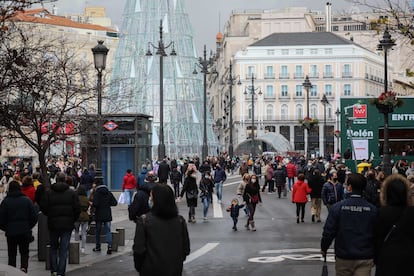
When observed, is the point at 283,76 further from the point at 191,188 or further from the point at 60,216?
the point at 60,216

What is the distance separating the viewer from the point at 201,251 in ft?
62.2

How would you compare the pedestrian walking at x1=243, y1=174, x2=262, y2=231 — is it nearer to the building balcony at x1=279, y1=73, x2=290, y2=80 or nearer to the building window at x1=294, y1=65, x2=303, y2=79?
the building window at x1=294, y1=65, x2=303, y2=79

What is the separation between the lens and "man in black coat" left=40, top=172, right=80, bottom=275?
554 inches

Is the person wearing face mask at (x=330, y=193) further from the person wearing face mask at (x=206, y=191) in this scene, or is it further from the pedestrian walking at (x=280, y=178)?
the pedestrian walking at (x=280, y=178)

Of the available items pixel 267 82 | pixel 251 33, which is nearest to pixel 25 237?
pixel 267 82

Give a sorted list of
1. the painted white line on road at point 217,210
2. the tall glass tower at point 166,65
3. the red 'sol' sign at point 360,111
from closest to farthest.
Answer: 1. the painted white line on road at point 217,210
2. the red 'sol' sign at point 360,111
3. the tall glass tower at point 166,65

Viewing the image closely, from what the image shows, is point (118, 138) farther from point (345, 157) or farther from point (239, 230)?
point (239, 230)

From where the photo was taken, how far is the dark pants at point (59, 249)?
14.1m

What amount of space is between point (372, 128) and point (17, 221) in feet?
98.1

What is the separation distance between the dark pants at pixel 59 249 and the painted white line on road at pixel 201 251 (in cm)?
330

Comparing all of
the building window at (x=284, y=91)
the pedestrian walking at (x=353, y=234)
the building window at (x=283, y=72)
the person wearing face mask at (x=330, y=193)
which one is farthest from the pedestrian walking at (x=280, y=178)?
the building window at (x=284, y=91)


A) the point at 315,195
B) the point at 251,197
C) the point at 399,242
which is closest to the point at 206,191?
the point at 315,195

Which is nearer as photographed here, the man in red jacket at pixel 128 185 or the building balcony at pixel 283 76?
the man in red jacket at pixel 128 185

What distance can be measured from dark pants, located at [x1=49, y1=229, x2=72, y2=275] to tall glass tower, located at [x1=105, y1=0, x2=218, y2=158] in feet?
188
